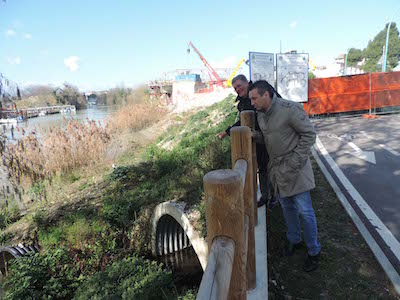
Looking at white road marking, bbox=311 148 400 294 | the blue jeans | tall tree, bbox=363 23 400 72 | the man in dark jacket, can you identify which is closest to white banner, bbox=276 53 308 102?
white road marking, bbox=311 148 400 294

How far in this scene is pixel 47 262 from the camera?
491cm

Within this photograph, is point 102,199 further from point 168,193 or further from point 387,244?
point 387,244

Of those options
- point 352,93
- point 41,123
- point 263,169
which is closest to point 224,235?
point 263,169

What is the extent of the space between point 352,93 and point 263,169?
11.8m

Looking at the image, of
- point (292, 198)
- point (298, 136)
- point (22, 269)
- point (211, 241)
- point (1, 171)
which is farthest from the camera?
point (1, 171)

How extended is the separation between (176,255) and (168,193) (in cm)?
133

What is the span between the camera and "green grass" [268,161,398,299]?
8.88 feet

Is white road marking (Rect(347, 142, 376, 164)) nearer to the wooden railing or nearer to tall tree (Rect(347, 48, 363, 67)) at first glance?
the wooden railing

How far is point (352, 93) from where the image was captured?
13250mm

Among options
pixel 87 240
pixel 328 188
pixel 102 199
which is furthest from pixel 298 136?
pixel 102 199

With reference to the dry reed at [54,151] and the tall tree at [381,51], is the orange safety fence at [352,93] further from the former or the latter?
the tall tree at [381,51]

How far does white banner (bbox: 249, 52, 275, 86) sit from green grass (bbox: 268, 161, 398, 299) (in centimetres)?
651

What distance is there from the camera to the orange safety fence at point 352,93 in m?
13.1

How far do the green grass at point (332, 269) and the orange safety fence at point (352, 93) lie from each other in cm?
1051
